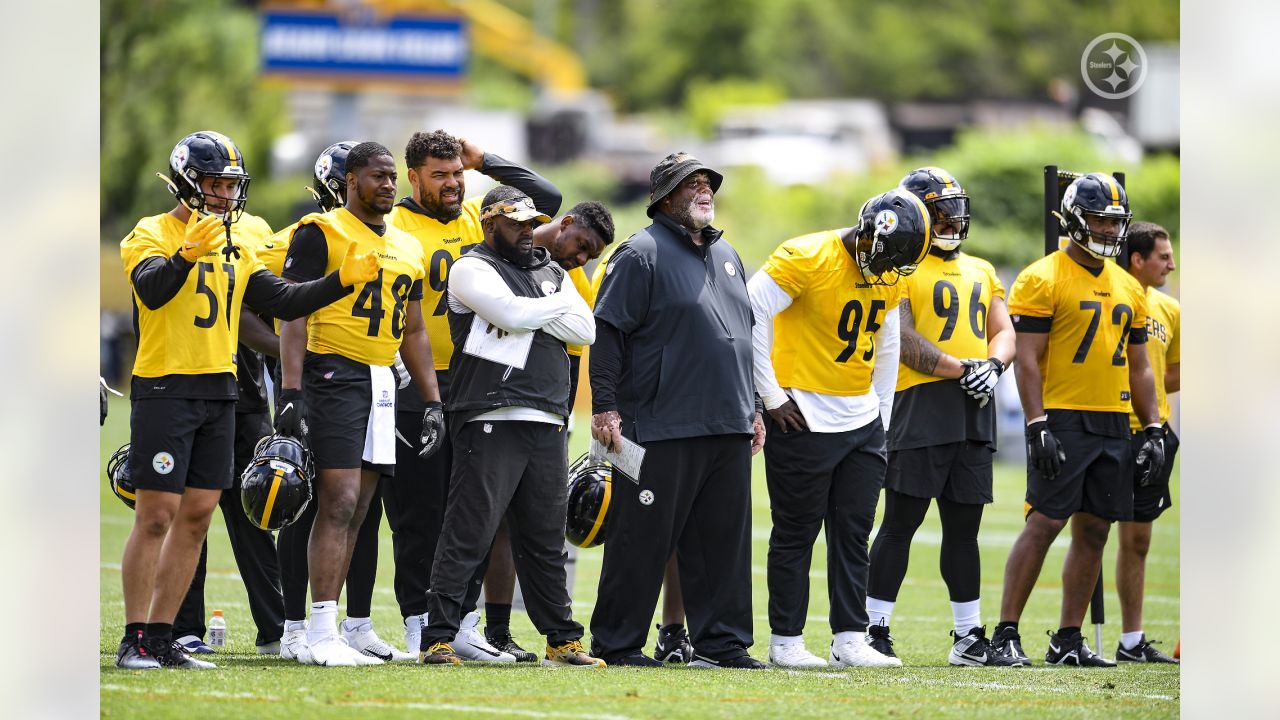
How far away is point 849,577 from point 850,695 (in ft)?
4.25

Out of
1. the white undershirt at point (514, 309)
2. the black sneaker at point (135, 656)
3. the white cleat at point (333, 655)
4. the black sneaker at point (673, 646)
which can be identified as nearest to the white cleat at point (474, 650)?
the white cleat at point (333, 655)

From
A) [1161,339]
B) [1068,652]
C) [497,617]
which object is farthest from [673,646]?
[1161,339]

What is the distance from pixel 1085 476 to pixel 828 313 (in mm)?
1734

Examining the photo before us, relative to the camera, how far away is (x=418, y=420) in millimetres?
8188

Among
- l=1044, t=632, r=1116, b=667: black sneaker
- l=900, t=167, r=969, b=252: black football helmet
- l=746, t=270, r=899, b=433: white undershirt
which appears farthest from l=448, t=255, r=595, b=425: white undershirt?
l=1044, t=632, r=1116, b=667: black sneaker

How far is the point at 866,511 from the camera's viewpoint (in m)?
8.17

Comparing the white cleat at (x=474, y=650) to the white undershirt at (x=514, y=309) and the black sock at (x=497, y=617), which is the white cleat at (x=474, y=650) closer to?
the black sock at (x=497, y=617)

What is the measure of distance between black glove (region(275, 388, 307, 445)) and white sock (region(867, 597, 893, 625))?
2970 mm

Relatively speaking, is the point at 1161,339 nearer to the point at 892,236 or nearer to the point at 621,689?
the point at 892,236

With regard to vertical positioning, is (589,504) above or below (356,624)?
above

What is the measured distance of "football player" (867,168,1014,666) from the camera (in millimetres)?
8609

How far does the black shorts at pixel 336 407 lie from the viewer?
7.45 metres
